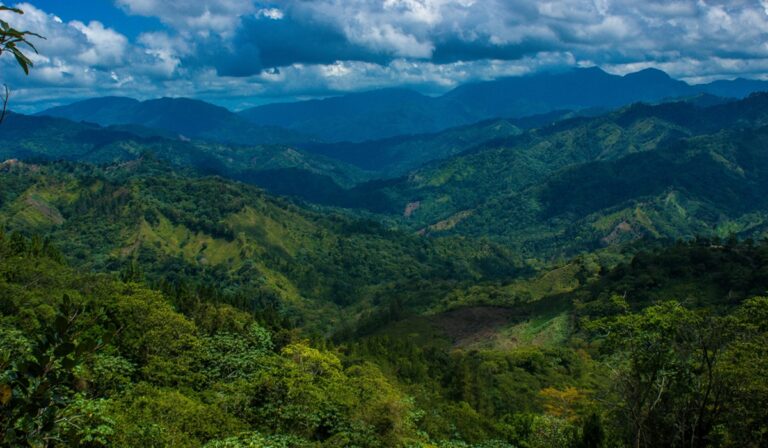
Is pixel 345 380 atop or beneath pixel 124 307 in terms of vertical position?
beneath

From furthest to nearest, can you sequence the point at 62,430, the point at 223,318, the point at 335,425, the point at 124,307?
the point at 223,318, the point at 124,307, the point at 335,425, the point at 62,430

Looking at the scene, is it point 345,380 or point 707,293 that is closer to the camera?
point 345,380

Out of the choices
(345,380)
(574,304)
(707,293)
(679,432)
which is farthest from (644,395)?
(574,304)

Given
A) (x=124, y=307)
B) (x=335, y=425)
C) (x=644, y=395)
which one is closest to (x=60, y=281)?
(x=124, y=307)

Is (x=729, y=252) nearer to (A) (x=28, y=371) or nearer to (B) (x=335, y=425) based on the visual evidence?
(B) (x=335, y=425)

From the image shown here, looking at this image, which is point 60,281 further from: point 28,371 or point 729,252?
point 729,252

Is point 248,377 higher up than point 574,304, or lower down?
higher up

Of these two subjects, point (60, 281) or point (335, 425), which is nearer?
point (335, 425)

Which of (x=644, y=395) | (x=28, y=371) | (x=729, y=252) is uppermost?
(x=28, y=371)

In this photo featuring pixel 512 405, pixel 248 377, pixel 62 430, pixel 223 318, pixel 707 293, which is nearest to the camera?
pixel 62 430
